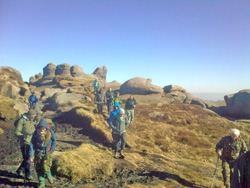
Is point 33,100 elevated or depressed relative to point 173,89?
depressed

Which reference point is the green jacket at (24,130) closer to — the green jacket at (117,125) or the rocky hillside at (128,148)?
the rocky hillside at (128,148)

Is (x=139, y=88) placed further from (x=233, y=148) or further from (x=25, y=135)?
(x=25, y=135)

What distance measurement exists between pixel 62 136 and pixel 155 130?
9769 millimetres

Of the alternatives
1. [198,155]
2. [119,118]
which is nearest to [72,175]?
[119,118]

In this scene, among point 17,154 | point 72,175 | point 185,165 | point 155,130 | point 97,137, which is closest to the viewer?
point 72,175

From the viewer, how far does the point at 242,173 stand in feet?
10.1

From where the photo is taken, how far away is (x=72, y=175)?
23.3 ft

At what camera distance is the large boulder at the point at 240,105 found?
32.5 metres

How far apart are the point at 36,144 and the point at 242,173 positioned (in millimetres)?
5947

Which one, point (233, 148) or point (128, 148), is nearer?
point (233, 148)

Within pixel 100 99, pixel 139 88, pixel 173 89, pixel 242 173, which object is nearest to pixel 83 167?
pixel 242 173

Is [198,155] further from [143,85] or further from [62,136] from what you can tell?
[143,85]

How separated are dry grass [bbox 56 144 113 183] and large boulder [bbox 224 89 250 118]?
34.3m

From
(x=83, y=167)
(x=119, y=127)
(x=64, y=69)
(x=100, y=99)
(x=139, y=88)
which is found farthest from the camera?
(x=64, y=69)
